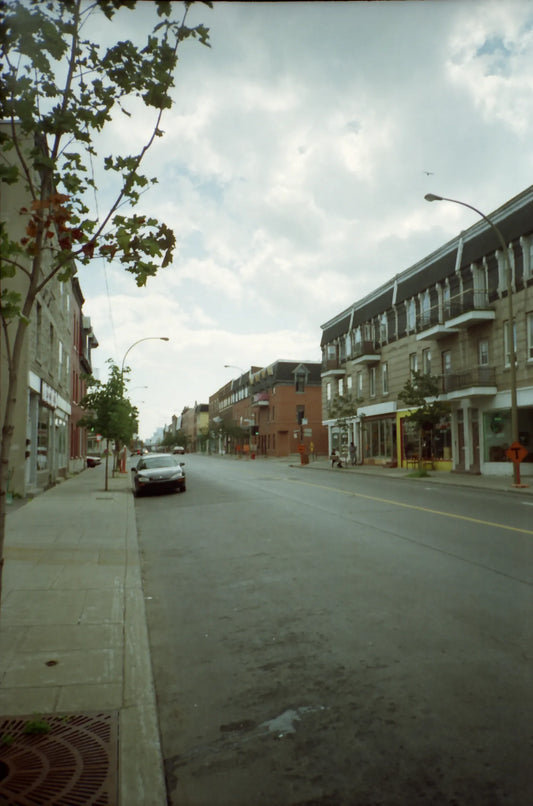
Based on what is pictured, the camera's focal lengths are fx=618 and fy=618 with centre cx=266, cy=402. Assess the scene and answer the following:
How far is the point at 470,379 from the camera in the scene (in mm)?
27141

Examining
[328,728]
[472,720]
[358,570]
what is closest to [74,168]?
[328,728]

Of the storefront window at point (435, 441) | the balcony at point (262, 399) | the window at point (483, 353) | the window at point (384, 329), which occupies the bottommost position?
the storefront window at point (435, 441)

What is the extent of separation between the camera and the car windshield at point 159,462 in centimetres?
2191

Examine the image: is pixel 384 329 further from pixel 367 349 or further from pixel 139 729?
pixel 139 729

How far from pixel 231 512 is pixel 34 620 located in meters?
8.74

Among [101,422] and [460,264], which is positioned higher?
[460,264]

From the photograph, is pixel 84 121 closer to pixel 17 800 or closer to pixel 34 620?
pixel 17 800

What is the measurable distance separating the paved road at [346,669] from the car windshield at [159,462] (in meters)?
12.2

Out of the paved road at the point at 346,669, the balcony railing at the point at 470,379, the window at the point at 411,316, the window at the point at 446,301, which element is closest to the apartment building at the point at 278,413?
the window at the point at 411,316

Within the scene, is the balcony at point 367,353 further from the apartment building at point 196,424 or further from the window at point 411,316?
the apartment building at point 196,424

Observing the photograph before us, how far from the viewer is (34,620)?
5652mm

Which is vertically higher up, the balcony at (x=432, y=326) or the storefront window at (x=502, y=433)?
the balcony at (x=432, y=326)

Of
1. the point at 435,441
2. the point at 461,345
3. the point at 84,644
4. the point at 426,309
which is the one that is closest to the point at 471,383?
the point at 461,345

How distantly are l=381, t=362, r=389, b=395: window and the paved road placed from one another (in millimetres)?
28547
